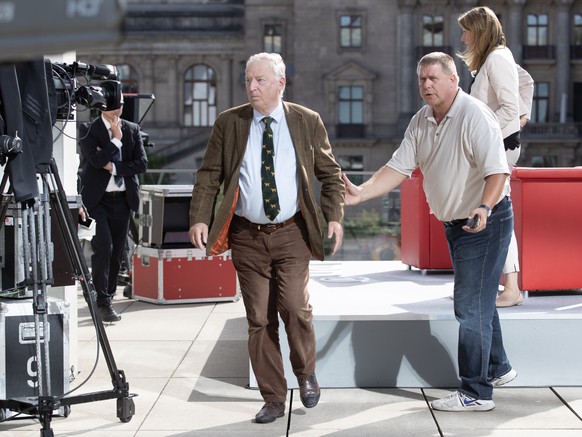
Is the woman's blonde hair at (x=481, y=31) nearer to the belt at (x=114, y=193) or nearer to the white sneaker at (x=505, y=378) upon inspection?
the white sneaker at (x=505, y=378)

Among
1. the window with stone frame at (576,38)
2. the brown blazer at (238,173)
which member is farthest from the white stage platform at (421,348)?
the window with stone frame at (576,38)

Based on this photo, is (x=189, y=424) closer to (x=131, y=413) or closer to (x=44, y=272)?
(x=131, y=413)

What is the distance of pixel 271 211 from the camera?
16.2ft

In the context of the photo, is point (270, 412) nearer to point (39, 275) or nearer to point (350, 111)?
point (39, 275)

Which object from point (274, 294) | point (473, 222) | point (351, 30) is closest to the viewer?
point (473, 222)

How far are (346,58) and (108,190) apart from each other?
51495 mm

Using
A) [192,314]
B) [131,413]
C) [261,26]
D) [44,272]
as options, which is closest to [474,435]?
[131,413]

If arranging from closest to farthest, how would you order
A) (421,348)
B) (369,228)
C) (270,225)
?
(270,225), (421,348), (369,228)

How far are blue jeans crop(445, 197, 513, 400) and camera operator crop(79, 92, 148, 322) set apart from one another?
3.90 meters

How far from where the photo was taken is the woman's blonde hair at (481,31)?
5.86 m

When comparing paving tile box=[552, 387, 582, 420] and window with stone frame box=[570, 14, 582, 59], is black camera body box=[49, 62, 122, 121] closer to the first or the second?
paving tile box=[552, 387, 582, 420]

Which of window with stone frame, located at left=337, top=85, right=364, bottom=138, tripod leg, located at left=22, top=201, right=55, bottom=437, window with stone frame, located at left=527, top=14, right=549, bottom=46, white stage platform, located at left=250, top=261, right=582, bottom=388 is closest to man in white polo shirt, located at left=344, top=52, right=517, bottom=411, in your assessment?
white stage platform, located at left=250, top=261, right=582, bottom=388

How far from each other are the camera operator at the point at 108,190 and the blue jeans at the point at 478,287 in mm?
3899

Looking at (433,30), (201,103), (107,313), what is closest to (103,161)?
(107,313)
